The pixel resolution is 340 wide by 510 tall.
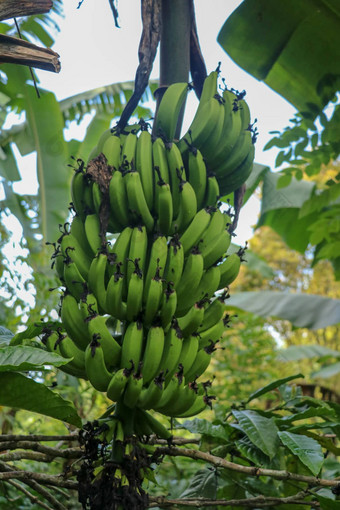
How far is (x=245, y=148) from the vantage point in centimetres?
149

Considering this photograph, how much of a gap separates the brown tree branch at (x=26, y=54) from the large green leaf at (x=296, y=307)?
3.99 m

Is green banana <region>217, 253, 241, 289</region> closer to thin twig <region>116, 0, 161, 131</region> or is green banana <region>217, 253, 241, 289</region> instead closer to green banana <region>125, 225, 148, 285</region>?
green banana <region>125, 225, 148, 285</region>

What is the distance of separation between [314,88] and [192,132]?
199cm

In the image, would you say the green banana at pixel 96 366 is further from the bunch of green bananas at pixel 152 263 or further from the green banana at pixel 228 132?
the green banana at pixel 228 132

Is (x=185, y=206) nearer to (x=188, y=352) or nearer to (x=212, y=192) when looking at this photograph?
(x=212, y=192)

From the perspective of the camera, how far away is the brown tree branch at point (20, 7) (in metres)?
1.17

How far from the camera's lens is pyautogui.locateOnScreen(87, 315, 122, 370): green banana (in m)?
1.11

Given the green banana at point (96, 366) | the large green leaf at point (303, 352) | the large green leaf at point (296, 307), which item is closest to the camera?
the green banana at point (96, 366)

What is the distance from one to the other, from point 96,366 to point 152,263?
277 mm

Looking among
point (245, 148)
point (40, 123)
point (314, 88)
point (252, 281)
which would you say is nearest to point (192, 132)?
point (245, 148)

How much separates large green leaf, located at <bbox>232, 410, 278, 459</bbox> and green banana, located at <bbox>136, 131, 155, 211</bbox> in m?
0.63

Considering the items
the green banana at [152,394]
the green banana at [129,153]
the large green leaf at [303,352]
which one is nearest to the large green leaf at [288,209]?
the large green leaf at [303,352]

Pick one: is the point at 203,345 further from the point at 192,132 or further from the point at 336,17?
the point at 336,17


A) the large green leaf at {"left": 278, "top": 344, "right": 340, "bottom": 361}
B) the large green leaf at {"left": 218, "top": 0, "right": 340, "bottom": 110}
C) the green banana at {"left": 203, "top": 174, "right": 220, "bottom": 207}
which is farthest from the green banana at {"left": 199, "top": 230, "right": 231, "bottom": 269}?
the large green leaf at {"left": 278, "top": 344, "right": 340, "bottom": 361}
